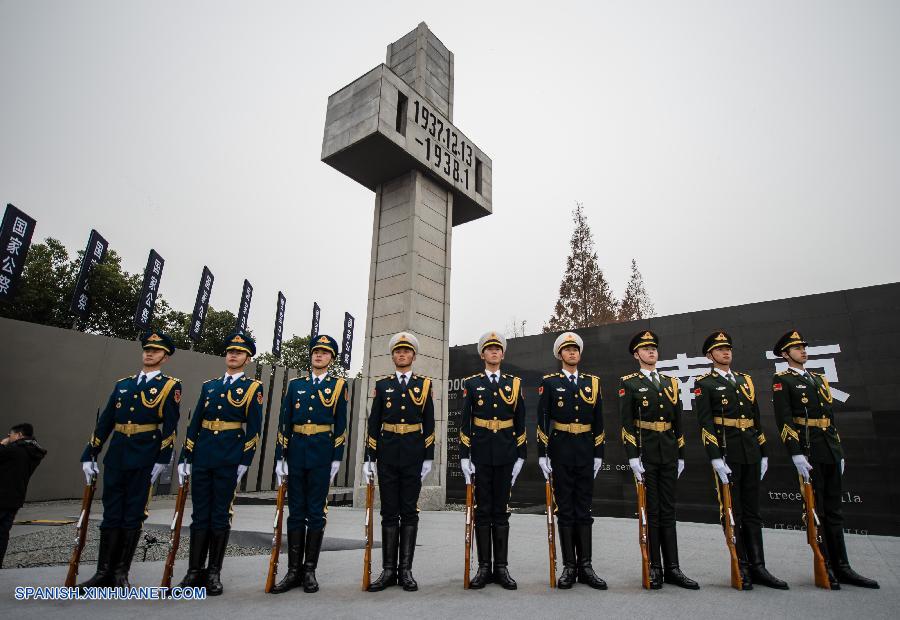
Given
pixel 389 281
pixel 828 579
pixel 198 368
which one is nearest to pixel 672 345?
pixel 389 281

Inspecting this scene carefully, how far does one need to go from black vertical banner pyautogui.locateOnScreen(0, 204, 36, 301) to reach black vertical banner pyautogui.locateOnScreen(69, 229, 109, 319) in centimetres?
166

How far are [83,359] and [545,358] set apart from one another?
45.7 feet

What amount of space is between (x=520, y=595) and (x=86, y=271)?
686 inches

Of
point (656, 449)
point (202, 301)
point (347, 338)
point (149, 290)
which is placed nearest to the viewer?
point (656, 449)

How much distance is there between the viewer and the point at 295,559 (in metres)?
3.96

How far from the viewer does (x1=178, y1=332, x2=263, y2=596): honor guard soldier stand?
3850 millimetres

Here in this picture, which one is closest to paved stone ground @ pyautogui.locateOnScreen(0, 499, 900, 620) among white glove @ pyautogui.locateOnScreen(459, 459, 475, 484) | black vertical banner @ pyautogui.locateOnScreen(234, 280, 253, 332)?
white glove @ pyautogui.locateOnScreen(459, 459, 475, 484)

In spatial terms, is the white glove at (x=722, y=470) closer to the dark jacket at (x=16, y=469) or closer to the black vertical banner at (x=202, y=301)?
the dark jacket at (x=16, y=469)

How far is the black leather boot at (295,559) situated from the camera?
388 centimetres

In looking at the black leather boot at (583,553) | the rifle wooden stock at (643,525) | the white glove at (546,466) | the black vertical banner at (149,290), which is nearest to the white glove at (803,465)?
the rifle wooden stock at (643,525)

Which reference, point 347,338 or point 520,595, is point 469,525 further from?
point 347,338

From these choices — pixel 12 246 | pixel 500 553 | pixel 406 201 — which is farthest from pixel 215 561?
pixel 12 246

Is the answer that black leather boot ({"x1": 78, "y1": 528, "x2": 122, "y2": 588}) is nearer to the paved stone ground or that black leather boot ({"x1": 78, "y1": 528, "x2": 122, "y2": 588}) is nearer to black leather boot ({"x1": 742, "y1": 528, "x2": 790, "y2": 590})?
the paved stone ground

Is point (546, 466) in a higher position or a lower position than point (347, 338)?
lower
